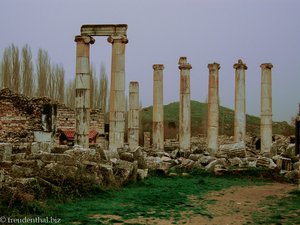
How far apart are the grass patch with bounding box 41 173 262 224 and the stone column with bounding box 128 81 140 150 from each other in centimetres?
1159

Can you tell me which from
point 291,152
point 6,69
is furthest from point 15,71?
point 291,152

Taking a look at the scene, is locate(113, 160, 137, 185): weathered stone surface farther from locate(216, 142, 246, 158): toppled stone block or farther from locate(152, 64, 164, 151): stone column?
locate(152, 64, 164, 151): stone column

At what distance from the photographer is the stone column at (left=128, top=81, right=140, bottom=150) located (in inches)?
1121

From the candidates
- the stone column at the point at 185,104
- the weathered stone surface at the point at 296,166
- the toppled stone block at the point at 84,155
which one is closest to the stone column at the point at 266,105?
the stone column at the point at 185,104

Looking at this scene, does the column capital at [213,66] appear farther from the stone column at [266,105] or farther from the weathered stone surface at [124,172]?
the weathered stone surface at [124,172]

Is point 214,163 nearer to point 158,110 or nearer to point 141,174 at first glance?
point 141,174

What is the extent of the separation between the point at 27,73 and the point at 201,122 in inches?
936

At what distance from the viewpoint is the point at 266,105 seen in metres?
27.4

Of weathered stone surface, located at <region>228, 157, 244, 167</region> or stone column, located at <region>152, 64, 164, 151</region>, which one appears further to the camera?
stone column, located at <region>152, 64, 164, 151</region>

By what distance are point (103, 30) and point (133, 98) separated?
299 inches

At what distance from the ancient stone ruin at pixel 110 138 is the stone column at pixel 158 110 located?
6cm

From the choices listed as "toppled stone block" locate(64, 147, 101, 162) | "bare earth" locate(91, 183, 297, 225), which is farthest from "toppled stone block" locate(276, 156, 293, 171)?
"toppled stone block" locate(64, 147, 101, 162)

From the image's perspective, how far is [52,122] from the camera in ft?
63.8

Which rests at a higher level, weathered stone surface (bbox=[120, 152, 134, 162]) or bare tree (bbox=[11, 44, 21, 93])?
bare tree (bbox=[11, 44, 21, 93])
